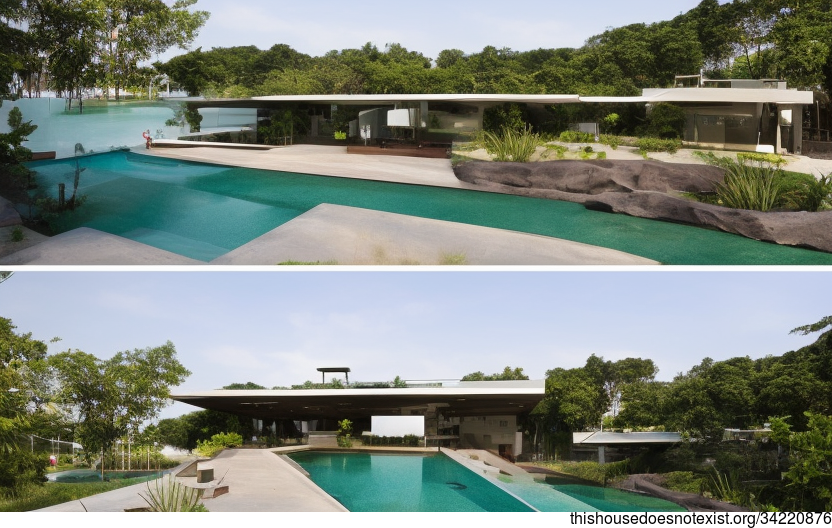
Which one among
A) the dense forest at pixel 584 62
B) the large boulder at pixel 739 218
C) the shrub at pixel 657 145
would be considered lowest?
the large boulder at pixel 739 218

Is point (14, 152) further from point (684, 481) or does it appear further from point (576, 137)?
point (684, 481)

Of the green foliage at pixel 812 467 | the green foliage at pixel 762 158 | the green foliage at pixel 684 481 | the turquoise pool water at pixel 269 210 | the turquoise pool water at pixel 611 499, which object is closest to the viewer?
the green foliage at pixel 812 467

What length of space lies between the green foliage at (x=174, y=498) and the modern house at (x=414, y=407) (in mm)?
1150

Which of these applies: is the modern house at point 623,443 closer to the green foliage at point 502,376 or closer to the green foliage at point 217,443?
the green foliage at point 502,376

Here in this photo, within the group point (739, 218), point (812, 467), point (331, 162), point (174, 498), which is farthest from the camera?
point (331, 162)

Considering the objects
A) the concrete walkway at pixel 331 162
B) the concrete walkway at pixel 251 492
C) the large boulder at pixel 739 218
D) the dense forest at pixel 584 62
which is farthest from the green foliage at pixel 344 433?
the dense forest at pixel 584 62

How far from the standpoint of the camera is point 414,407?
900cm

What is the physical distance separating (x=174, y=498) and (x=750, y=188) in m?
7.47

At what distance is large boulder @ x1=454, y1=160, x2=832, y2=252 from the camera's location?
342 inches

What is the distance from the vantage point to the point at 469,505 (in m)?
8.12

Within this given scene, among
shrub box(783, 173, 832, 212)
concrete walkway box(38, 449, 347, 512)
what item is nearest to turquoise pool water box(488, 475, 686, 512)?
concrete walkway box(38, 449, 347, 512)

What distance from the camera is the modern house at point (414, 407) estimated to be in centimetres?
876

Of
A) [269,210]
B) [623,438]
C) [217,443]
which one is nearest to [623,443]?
[623,438]

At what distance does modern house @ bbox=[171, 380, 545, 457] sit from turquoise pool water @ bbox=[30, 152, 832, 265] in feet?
6.01
